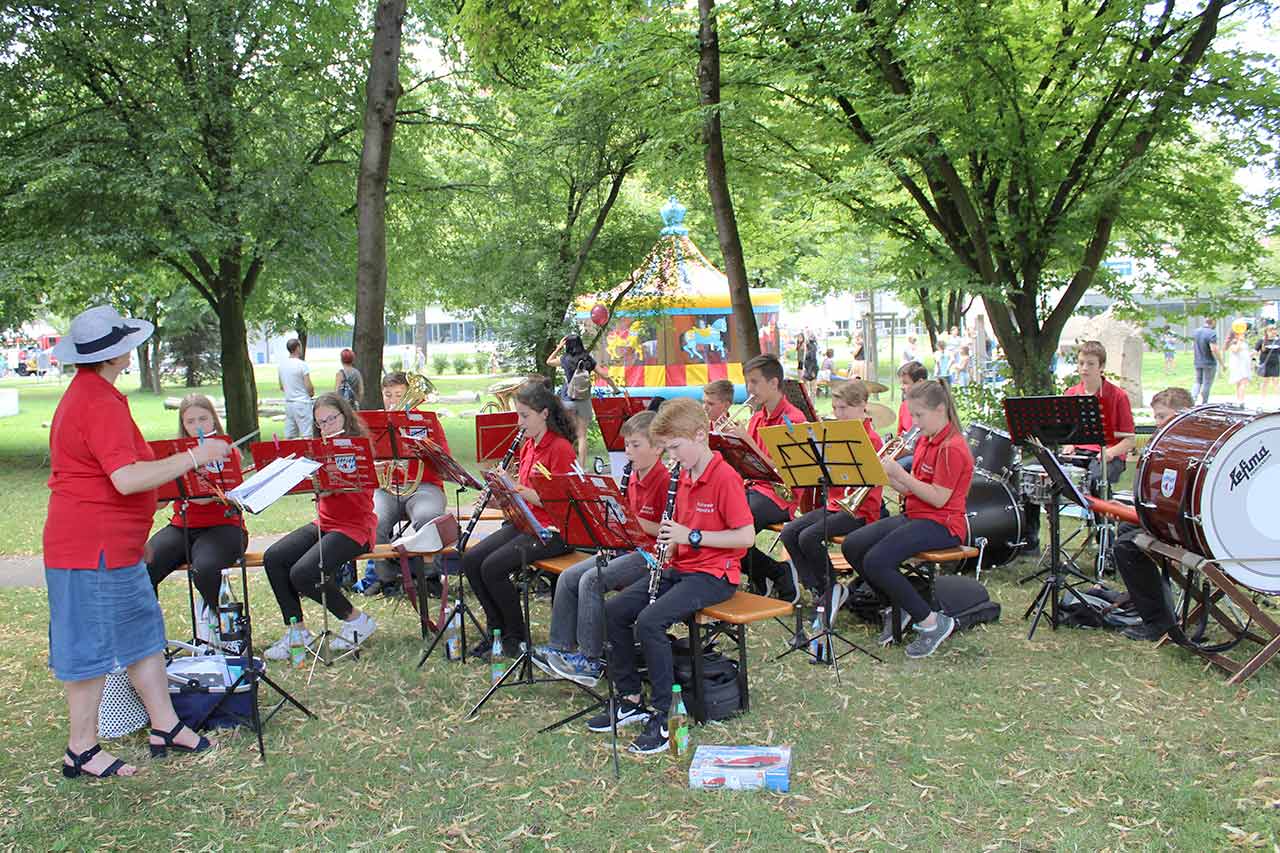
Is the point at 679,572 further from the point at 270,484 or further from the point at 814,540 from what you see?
the point at 270,484

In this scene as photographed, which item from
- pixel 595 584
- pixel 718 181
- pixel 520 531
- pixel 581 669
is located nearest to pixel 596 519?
pixel 595 584

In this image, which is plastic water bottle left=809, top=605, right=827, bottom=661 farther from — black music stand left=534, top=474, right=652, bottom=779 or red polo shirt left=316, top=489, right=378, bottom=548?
red polo shirt left=316, top=489, right=378, bottom=548

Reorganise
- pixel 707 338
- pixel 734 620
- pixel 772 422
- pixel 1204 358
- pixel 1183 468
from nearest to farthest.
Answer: pixel 734 620 → pixel 1183 468 → pixel 772 422 → pixel 1204 358 → pixel 707 338

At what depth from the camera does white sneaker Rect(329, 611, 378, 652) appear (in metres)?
6.86

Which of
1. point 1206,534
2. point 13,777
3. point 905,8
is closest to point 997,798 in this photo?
point 1206,534

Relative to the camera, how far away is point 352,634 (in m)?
6.88

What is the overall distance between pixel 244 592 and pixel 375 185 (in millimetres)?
5591

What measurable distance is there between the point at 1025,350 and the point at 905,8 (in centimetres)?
457

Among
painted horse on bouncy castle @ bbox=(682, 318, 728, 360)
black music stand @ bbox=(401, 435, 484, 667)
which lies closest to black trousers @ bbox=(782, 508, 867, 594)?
black music stand @ bbox=(401, 435, 484, 667)

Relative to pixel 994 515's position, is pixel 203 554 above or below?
above

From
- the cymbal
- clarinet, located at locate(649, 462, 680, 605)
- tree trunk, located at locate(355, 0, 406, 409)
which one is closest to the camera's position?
clarinet, located at locate(649, 462, 680, 605)

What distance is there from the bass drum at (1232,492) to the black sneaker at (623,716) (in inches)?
122

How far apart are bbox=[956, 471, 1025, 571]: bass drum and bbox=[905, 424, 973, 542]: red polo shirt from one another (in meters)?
1.55

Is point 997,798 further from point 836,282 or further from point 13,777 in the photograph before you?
point 836,282
